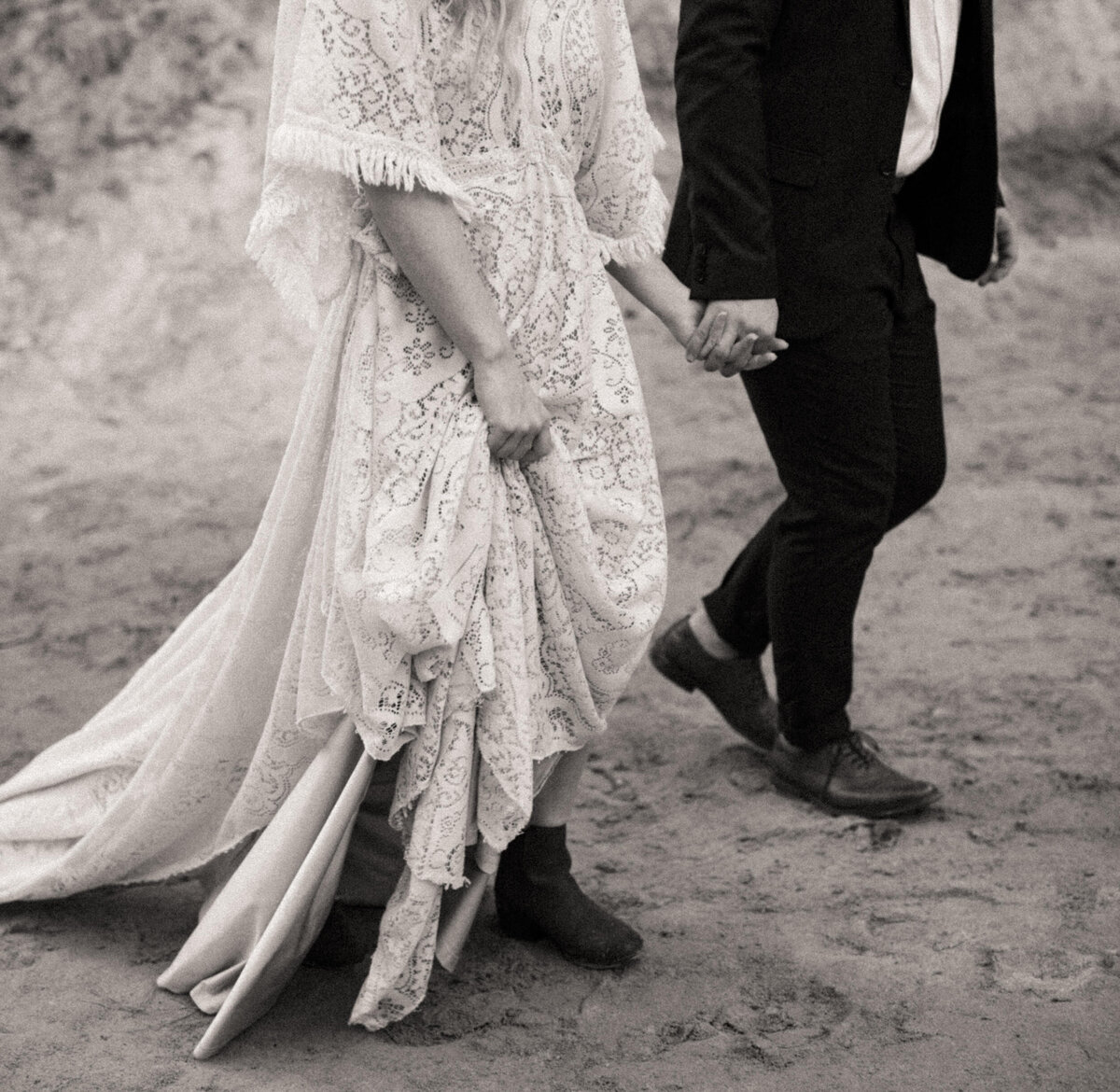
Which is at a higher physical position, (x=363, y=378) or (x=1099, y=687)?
(x=363, y=378)

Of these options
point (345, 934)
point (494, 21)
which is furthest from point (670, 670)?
point (494, 21)

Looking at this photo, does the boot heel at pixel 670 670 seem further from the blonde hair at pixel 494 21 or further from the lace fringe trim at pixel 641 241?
the blonde hair at pixel 494 21

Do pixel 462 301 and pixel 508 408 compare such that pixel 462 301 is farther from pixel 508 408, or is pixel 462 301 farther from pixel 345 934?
pixel 345 934

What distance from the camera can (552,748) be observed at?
251cm

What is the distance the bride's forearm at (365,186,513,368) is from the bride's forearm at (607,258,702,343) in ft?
1.33

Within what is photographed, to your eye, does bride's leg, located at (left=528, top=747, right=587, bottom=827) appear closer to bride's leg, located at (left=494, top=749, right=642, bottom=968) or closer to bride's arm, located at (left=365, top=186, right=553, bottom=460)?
bride's leg, located at (left=494, top=749, right=642, bottom=968)

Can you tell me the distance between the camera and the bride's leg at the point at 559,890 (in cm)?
270

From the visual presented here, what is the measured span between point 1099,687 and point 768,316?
5.19ft

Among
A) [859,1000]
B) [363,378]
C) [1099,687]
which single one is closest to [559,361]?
[363,378]

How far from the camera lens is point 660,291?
267 centimetres

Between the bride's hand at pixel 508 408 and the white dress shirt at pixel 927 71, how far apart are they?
3.37 feet

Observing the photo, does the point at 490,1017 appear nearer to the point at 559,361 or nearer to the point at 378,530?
the point at 378,530

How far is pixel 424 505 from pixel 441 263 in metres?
0.35

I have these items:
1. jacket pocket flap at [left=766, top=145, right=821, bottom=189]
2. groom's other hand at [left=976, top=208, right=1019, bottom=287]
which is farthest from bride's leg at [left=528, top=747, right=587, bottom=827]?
groom's other hand at [left=976, top=208, right=1019, bottom=287]
